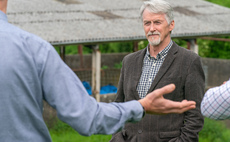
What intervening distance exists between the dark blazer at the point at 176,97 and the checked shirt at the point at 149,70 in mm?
42

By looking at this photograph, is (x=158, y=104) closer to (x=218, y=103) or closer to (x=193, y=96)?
(x=218, y=103)

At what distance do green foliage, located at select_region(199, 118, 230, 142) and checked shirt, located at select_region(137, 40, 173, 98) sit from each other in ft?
21.8

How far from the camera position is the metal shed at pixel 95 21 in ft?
35.2

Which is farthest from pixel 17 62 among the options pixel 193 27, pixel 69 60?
pixel 69 60

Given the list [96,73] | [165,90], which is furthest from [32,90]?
[96,73]

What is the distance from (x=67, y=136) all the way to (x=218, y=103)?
7.53m

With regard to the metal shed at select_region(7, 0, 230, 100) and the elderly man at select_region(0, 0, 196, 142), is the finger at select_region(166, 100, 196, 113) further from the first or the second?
the metal shed at select_region(7, 0, 230, 100)

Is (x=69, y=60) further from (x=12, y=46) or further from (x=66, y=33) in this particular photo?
(x=12, y=46)

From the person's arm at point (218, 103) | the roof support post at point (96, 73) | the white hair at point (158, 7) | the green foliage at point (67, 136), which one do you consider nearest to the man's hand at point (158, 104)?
the person's arm at point (218, 103)

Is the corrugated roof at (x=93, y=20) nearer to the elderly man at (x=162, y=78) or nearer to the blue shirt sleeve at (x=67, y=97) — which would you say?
the elderly man at (x=162, y=78)

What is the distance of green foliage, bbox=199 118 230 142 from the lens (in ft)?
33.9

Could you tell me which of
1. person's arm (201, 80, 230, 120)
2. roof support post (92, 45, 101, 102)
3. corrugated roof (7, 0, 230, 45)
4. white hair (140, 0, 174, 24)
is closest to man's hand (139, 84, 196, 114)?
person's arm (201, 80, 230, 120)

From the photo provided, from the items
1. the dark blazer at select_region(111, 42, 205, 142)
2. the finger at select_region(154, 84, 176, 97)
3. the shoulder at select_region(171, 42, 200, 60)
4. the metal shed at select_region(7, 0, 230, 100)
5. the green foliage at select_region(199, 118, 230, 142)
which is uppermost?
the finger at select_region(154, 84, 176, 97)

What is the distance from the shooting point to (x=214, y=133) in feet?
34.3
